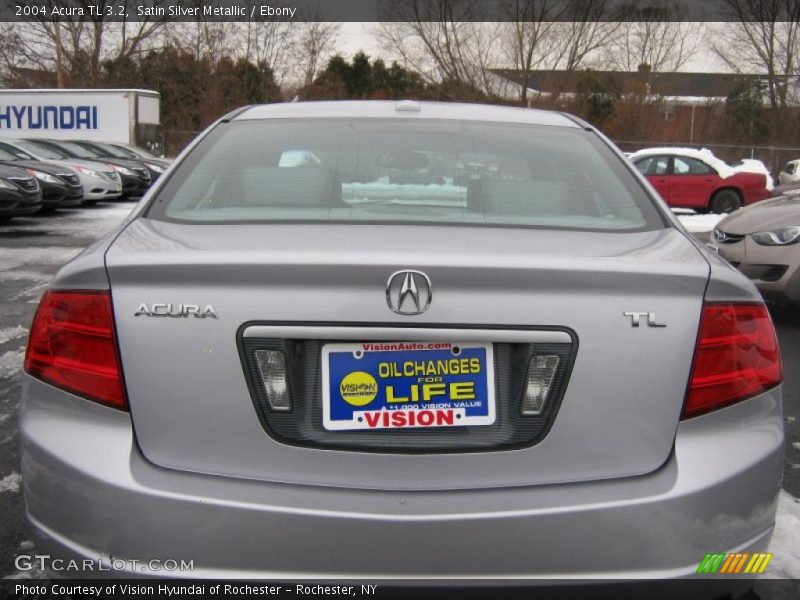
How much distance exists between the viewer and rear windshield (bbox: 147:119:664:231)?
221 cm

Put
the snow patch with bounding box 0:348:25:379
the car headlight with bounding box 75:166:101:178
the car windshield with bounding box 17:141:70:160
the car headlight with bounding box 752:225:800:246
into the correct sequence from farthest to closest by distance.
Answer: the car windshield with bounding box 17:141:70:160 → the car headlight with bounding box 75:166:101:178 → the car headlight with bounding box 752:225:800:246 → the snow patch with bounding box 0:348:25:379

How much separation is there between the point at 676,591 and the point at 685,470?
0.82 ft

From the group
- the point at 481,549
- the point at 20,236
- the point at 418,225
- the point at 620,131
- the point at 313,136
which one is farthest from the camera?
the point at 620,131

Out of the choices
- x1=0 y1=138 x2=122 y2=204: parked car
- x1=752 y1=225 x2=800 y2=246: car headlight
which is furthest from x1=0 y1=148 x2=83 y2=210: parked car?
x1=752 y1=225 x2=800 y2=246: car headlight

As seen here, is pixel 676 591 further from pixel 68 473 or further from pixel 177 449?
pixel 68 473

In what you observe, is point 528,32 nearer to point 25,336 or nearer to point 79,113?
point 79,113

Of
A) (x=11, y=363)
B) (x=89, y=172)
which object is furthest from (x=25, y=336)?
(x=89, y=172)

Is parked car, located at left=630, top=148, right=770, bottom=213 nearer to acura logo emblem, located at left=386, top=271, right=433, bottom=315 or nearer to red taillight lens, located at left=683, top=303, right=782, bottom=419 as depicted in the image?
red taillight lens, located at left=683, top=303, right=782, bottom=419

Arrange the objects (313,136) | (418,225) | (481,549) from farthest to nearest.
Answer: (313,136) < (418,225) < (481,549)

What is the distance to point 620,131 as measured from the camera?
1442 inches

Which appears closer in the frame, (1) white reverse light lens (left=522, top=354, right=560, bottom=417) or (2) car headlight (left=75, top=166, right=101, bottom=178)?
(1) white reverse light lens (left=522, top=354, right=560, bottom=417)

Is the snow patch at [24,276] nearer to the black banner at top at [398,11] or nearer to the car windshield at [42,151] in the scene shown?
the car windshield at [42,151]

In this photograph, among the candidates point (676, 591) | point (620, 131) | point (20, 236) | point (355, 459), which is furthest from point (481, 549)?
point (620, 131)

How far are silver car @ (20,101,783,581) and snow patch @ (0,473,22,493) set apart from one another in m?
1.59
